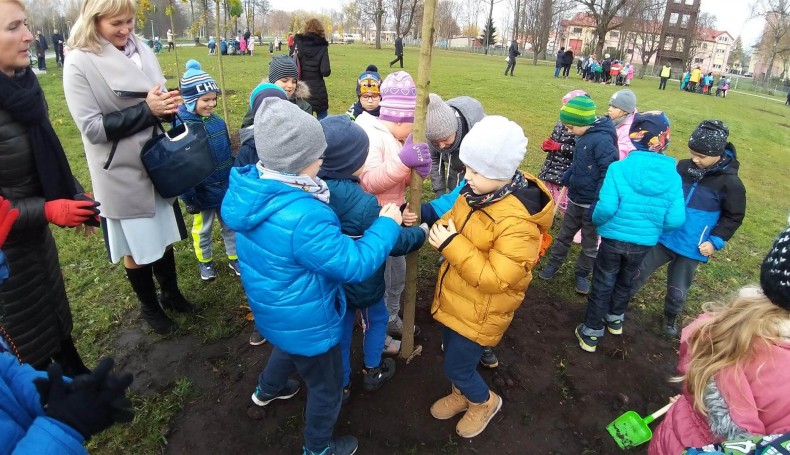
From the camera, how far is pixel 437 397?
3.14 m

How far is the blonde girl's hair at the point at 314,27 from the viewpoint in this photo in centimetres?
775

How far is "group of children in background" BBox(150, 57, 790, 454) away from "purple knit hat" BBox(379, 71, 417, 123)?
0.01 m

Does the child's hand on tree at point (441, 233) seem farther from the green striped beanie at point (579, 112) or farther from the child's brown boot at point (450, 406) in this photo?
the green striped beanie at point (579, 112)

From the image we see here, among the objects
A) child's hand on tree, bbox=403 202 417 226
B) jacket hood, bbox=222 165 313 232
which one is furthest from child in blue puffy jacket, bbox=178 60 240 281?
child's hand on tree, bbox=403 202 417 226

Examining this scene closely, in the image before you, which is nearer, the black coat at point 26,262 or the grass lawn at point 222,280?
the black coat at point 26,262

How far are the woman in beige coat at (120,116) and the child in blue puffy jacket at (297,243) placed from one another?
1.21 metres

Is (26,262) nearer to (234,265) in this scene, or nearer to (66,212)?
(66,212)

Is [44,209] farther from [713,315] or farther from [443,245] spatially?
[713,315]

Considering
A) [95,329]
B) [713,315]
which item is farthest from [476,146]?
→ [95,329]

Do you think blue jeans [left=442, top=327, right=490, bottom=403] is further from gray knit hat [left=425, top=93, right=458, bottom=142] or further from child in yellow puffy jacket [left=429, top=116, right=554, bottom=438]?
gray knit hat [left=425, top=93, right=458, bottom=142]

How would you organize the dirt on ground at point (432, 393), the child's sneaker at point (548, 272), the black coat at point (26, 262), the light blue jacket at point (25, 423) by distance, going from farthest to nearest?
the child's sneaker at point (548, 272)
the dirt on ground at point (432, 393)
the black coat at point (26, 262)
the light blue jacket at point (25, 423)

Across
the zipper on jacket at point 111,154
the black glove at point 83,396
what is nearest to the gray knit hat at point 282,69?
the zipper on jacket at point 111,154

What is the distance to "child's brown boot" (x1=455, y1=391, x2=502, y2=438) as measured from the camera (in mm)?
2840

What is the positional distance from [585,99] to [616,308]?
1.90 m
